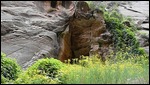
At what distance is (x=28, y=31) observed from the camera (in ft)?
58.9

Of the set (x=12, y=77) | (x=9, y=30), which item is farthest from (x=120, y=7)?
(x=12, y=77)

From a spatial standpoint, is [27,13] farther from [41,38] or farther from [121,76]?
[121,76]

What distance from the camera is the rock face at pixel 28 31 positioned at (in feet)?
54.5

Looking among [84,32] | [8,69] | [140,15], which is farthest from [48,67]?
[140,15]

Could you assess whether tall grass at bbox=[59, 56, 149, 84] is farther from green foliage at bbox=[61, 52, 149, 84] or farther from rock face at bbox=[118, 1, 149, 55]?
rock face at bbox=[118, 1, 149, 55]

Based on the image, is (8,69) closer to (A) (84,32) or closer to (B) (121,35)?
(A) (84,32)

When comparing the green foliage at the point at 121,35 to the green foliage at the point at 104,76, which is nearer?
the green foliage at the point at 104,76

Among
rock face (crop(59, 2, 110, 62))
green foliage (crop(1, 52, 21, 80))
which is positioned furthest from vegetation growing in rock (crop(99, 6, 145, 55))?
green foliage (crop(1, 52, 21, 80))

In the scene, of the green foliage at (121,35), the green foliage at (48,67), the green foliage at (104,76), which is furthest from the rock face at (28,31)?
the green foliage at (104,76)

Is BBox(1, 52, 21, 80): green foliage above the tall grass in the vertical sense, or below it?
below

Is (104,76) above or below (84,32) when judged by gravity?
above

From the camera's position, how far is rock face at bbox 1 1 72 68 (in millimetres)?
16625

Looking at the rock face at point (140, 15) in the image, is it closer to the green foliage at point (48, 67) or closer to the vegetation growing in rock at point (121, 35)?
the vegetation growing in rock at point (121, 35)

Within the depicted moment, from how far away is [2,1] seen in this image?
66.4 feet
